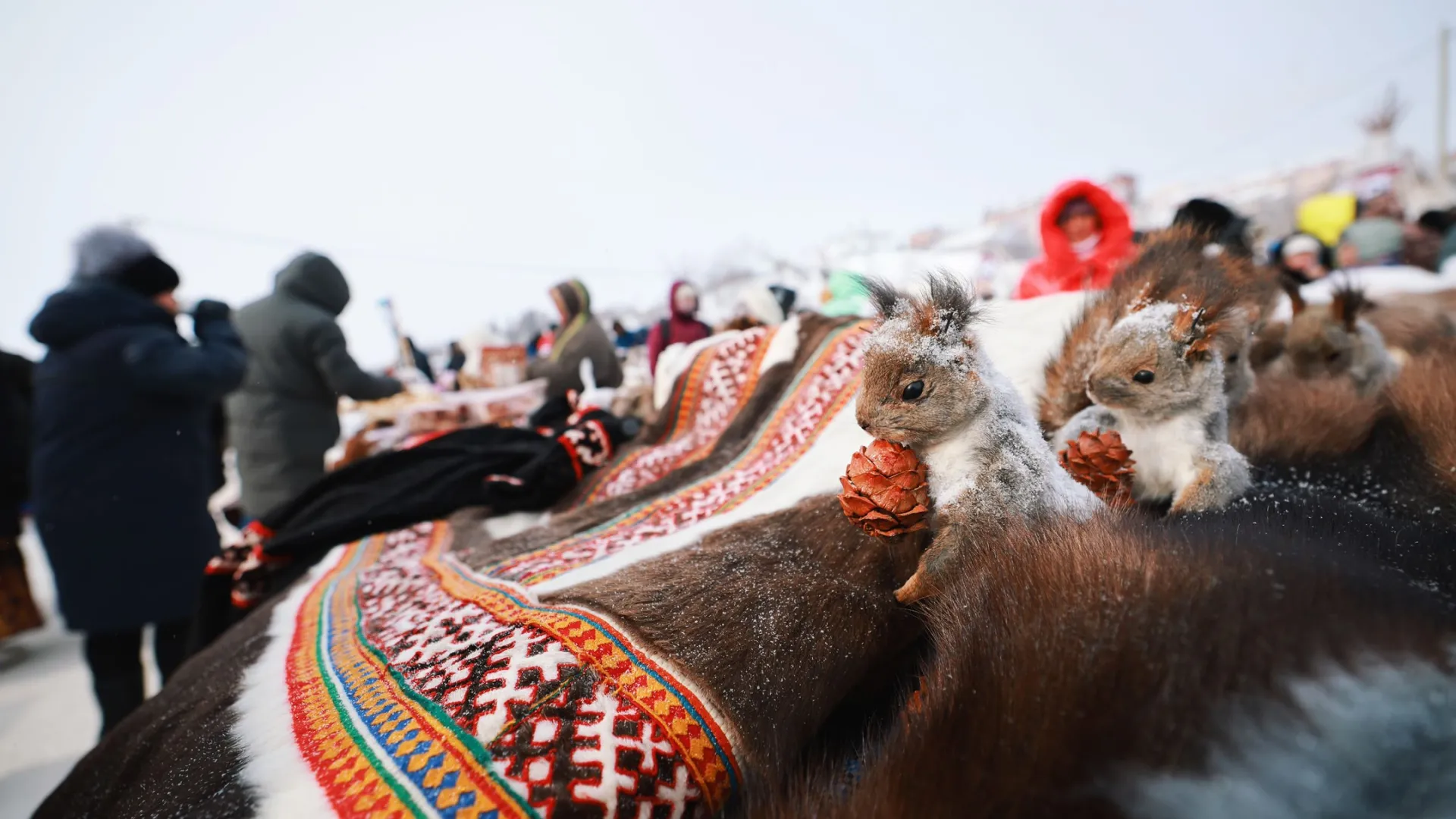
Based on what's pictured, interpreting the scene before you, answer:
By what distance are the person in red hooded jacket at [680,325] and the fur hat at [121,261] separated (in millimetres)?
1629

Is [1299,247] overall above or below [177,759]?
above

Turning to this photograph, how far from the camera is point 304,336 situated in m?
1.55

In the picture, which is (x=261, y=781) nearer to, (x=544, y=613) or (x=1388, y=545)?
(x=544, y=613)

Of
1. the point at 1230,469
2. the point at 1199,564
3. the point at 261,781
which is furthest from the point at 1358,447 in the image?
the point at 261,781

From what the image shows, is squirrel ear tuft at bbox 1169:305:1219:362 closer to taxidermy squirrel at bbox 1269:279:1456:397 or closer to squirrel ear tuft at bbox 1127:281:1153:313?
squirrel ear tuft at bbox 1127:281:1153:313

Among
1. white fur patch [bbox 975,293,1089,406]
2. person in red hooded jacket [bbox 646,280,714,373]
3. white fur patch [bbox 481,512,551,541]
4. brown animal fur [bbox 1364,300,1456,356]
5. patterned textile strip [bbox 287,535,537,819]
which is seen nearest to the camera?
patterned textile strip [bbox 287,535,537,819]

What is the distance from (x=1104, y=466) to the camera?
49cm

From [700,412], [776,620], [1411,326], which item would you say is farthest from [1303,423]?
[700,412]

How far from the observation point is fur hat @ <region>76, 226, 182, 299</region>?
4.02ft

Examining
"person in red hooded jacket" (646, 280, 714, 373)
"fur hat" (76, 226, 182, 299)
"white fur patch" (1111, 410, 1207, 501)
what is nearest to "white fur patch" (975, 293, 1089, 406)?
"white fur patch" (1111, 410, 1207, 501)

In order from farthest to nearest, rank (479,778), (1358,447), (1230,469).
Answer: (1358,447)
(1230,469)
(479,778)

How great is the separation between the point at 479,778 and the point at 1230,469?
1.94ft

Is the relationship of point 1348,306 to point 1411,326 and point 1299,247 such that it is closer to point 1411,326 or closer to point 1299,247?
point 1411,326

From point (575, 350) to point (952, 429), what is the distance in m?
2.30
